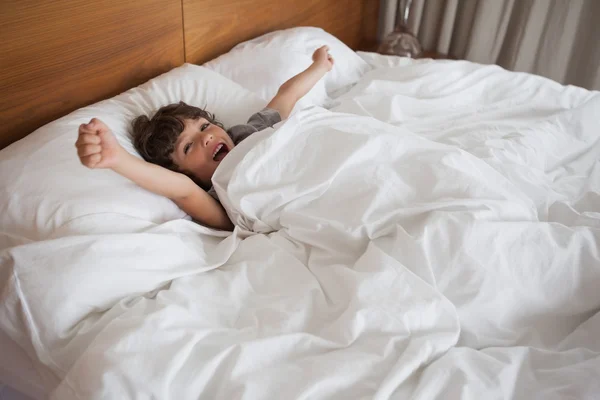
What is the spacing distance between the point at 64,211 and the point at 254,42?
94 centimetres

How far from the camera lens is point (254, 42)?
5.17 feet

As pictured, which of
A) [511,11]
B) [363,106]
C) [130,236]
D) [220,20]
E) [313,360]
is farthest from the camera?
[511,11]

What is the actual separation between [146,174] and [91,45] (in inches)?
16.5

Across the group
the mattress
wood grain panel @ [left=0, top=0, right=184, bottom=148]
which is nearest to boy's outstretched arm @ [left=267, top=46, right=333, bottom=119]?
wood grain panel @ [left=0, top=0, right=184, bottom=148]

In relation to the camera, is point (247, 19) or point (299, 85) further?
point (247, 19)

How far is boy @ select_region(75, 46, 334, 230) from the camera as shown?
0.88 meters

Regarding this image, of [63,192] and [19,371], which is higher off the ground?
[63,192]

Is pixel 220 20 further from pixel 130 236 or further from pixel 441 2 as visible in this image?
pixel 441 2

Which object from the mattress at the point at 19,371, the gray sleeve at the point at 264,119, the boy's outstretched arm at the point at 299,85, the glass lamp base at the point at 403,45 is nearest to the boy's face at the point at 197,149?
the gray sleeve at the point at 264,119

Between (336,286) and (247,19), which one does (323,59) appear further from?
(336,286)

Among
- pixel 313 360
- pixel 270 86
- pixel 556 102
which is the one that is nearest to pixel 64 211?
pixel 313 360

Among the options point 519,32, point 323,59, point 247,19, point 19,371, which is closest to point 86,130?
point 19,371

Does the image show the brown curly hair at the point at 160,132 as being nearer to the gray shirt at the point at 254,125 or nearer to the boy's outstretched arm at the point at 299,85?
the gray shirt at the point at 254,125

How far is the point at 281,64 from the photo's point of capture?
1479 millimetres
